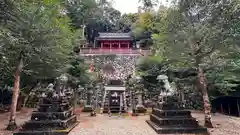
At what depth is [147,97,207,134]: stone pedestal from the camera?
6.93 meters

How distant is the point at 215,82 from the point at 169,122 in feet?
16.6

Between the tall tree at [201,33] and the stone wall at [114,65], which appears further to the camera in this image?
the stone wall at [114,65]

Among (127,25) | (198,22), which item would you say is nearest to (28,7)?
(198,22)

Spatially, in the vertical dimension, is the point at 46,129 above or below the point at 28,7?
below

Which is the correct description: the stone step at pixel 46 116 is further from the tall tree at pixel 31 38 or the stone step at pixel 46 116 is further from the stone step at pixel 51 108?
the tall tree at pixel 31 38

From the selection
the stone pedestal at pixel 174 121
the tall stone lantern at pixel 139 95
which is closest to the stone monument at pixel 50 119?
the stone pedestal at pixel 174 121

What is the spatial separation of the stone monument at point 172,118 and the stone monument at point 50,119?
358 centimetres

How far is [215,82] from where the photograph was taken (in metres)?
10.8

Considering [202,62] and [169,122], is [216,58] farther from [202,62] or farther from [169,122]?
[169,122]

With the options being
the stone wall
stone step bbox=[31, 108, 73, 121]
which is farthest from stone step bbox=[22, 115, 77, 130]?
the stone wall

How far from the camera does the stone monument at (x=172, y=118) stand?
695cm

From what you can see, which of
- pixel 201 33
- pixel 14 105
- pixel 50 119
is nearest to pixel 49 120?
pixel 50 119

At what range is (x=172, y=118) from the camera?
7.49 meters

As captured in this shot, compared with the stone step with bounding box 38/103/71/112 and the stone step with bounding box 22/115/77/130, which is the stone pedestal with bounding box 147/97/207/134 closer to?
the stone step with bounding box 22/115/77/130
